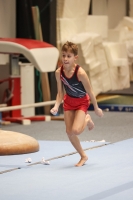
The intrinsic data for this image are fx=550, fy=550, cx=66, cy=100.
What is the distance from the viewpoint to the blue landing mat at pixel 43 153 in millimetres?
5148

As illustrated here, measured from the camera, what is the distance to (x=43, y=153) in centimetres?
573

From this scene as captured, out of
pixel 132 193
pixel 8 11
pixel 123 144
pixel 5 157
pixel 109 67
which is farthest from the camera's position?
pixel 109 67

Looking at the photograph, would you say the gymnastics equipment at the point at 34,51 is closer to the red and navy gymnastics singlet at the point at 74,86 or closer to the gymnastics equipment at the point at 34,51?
the gymnastics equipment at the point at 34,51

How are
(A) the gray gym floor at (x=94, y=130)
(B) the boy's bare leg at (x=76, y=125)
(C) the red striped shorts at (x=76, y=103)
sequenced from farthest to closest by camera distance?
(A) the gray gym floor at (x=94, y=130) < (C) the red striped shorts at (x=76, y=103) < (B) the boy's bare leg at (x=76, y=125)

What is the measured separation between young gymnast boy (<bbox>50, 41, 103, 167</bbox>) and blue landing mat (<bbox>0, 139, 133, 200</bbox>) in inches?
9.5

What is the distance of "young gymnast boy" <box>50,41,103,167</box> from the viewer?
16.4ft

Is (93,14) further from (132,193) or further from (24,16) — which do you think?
(132,193)

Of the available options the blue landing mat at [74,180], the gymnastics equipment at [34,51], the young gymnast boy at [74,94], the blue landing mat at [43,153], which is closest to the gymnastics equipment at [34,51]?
the gymnastics equipment at [34,51]

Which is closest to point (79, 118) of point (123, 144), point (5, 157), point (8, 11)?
point (5, 157)

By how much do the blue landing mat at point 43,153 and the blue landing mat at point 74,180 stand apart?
188 mm

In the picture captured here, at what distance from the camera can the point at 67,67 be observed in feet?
16.6

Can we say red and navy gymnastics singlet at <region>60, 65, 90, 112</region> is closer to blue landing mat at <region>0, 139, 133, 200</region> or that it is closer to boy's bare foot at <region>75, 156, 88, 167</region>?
boy's bare foot at <region>75, 156, 88, 167</region>

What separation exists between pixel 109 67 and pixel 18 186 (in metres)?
6.02

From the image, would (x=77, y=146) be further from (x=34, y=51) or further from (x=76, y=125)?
(x=34, y=51)
